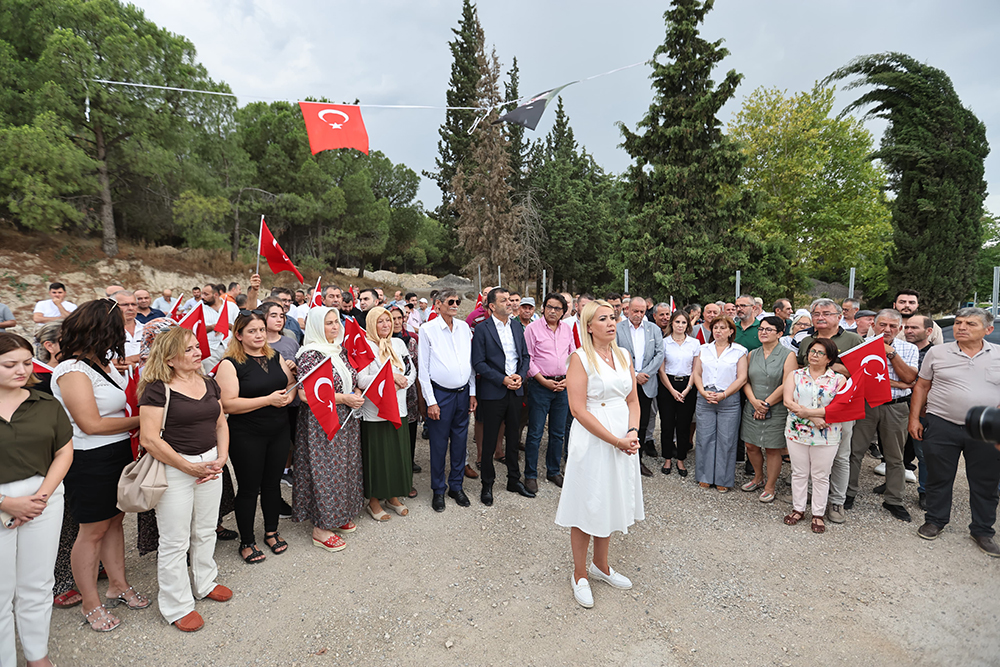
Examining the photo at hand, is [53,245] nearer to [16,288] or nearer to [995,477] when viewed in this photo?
[16,288]

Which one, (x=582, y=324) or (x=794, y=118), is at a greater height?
(x=794, y=118)

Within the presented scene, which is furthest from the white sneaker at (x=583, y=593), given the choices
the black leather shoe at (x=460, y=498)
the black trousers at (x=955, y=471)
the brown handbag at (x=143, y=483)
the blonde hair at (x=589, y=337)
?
the black trousers at (x=955, y=471)

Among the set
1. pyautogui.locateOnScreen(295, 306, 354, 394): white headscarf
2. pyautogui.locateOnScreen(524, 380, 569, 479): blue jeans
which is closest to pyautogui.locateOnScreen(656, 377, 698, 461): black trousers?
pyautogui.locateOnScreen(524, 380, 569, 479): blue jeans

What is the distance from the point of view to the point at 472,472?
216 inches

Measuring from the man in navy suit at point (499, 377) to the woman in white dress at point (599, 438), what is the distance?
5.32ft

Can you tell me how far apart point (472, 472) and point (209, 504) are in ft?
9.51

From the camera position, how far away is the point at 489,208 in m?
27.9

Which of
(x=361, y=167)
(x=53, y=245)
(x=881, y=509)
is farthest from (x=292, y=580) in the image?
(x=361, y=167)

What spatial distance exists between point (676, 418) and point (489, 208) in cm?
2388

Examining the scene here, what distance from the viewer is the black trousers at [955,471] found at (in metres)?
3.88

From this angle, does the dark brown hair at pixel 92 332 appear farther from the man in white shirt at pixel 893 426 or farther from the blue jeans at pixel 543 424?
the man in white shirt at pixel 893 426

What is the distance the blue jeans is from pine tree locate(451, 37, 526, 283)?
891 inches

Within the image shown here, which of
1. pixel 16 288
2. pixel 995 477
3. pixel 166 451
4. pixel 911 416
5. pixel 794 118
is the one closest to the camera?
pixel 166 451

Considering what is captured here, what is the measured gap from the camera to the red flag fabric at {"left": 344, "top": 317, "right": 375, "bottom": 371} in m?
4.00
